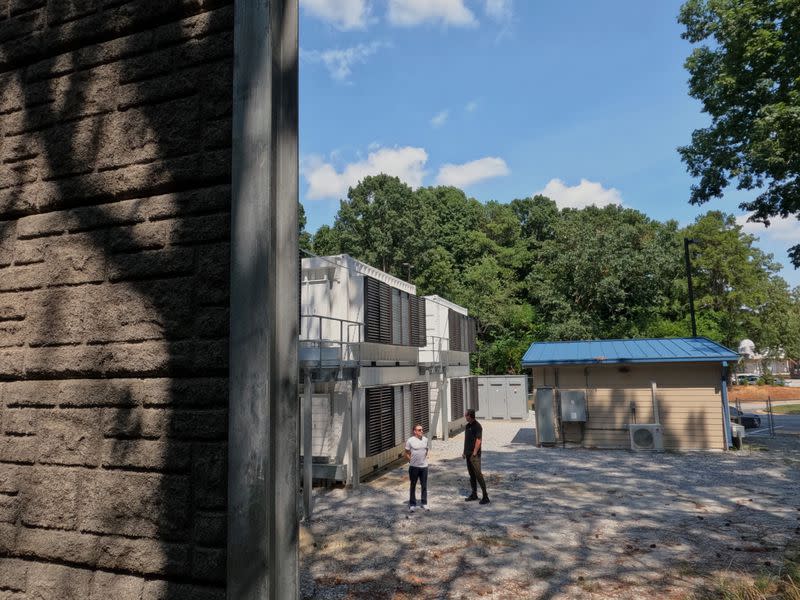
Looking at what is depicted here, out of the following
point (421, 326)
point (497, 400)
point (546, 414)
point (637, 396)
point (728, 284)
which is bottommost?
point (497, 400)

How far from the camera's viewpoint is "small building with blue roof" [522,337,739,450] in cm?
1870

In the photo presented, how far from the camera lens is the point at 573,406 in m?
19.6

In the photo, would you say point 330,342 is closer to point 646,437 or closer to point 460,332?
point 646,437

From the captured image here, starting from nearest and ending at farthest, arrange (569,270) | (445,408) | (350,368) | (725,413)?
(350,368), (725,413), (445,408), (569,270)

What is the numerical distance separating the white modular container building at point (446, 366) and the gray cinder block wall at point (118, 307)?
60.1 ft

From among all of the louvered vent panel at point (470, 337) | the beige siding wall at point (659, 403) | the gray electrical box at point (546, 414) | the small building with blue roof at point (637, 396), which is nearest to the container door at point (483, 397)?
the louvered vent panel at point (470, 337)

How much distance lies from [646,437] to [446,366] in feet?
28.9

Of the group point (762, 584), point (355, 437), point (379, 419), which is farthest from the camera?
point (379, 419)

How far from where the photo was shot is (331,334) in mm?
15461

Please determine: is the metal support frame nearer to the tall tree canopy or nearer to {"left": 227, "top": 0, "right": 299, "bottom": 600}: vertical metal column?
the tall tree canopy

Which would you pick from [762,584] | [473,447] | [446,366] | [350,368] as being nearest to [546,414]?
[446,366]

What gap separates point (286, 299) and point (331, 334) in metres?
13.3

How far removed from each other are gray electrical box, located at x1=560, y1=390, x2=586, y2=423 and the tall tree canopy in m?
9.48

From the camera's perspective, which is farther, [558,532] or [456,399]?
[456,399]
